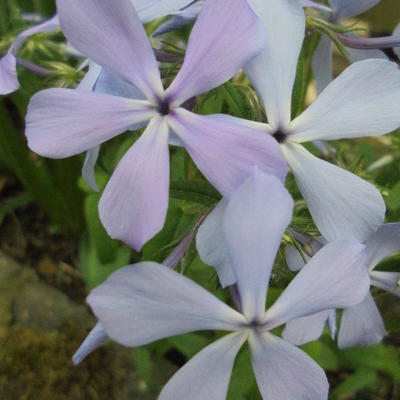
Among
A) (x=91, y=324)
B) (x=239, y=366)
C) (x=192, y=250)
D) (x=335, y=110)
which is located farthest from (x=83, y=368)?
(x=335, y=110)

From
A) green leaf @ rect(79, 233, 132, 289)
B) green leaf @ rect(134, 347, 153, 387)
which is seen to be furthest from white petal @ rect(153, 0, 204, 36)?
green leaf @ rect(134, 347, 153, 387)

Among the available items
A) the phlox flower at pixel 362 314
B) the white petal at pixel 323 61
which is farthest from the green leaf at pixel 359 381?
the white petal at pixel 323 61

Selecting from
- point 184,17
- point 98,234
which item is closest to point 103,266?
point 98,234

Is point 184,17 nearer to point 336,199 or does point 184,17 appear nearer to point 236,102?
point 236,102

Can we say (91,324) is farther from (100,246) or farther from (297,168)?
(297,168)

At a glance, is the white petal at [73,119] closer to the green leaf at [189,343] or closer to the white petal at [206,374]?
the white petal at [206,374]

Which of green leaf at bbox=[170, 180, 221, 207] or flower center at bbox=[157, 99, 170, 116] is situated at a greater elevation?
flower center at bbox=[157, 99, 170, 116]

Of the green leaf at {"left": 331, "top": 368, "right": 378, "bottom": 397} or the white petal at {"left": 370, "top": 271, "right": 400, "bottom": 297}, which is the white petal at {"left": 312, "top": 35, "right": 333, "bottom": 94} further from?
the green leaf at {"left": 331, "top": 368, "right": 378, "bottom": 397}
